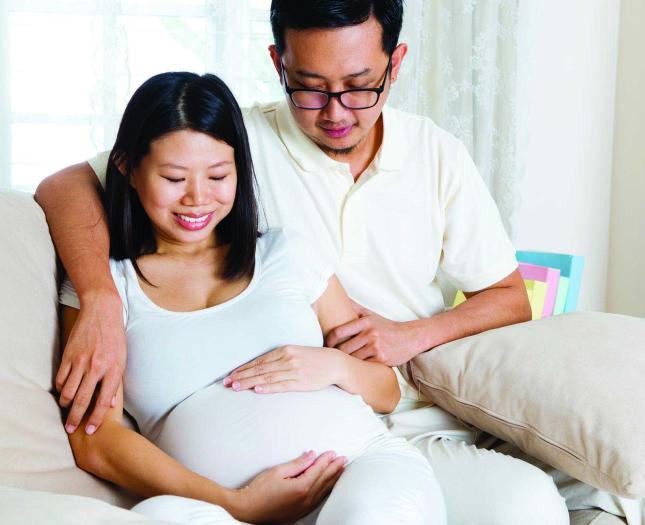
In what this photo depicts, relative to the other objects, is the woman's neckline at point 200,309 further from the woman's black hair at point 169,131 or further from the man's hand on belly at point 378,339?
the man's hand on belly at point 378,339

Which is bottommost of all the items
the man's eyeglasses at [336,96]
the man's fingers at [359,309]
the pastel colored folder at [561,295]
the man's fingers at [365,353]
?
the pastel colored folder at [561,295]

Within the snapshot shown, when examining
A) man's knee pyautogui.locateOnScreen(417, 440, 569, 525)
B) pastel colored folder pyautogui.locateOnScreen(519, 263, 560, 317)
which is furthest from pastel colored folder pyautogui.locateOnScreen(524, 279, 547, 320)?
man's knee pyautogui.locateOnScreen(417, 440, 569, 525)

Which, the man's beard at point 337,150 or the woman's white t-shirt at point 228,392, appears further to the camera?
the man's beard at point 337,150

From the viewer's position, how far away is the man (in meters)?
1.36

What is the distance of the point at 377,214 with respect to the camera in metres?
1.71

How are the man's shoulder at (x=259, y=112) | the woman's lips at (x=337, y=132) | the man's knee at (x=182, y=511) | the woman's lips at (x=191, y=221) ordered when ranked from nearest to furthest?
the man's knee at (x=182, y=511) → the woman's lips at (x=191, y=221) → the woman's lips at (x=337, y=132) → the man's shoulder at (x=259, y=112)

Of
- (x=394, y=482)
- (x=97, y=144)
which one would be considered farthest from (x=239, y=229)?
(x=97, y=144)

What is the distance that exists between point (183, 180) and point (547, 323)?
69cm

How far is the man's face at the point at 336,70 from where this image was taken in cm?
153

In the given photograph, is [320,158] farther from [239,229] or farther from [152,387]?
[152,387]

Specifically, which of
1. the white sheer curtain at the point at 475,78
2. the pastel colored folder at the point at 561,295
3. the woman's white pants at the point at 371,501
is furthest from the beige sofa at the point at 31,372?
the white sheer curtain at the point at 475,78

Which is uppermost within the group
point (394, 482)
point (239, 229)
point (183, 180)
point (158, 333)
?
point (183, 180)

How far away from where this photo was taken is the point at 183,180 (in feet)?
4.43

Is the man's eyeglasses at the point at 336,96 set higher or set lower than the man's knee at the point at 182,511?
higher
